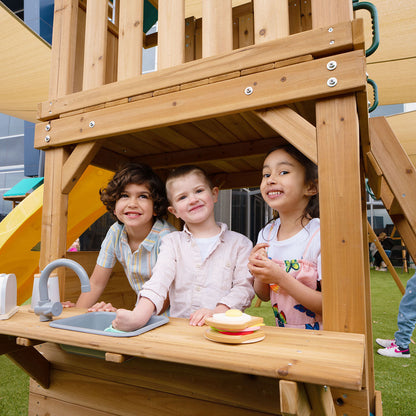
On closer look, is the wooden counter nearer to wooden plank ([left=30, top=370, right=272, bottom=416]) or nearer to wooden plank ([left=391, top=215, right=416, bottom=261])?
wooden plank ([left=30, top=370, right=272, bottom=416])

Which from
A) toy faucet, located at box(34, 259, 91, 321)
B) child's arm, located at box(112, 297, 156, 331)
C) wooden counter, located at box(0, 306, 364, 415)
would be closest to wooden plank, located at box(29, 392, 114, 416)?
wooden counter, located at box(0, 306, 364, 415)

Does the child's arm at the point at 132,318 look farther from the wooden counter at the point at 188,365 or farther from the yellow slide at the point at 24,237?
the yellow slide at the point at 24,237

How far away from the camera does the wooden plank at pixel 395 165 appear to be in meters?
1.72

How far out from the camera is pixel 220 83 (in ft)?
4.41

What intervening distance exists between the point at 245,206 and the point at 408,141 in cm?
408

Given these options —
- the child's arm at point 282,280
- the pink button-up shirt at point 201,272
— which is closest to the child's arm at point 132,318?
the pink button-up shirt at point 201,272

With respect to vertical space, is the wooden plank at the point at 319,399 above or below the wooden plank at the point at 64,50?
below

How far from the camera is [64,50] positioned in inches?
71.1

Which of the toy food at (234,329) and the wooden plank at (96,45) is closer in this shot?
the toy food at (234,329)

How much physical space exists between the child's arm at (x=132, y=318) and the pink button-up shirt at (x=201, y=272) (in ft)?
1.11

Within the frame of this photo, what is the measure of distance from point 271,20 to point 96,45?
3.04 ft

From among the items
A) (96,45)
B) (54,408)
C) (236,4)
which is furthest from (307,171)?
(236,4)

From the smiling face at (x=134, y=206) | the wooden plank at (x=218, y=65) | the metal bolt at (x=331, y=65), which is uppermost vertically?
the wooden plank at (x=218, y=65)

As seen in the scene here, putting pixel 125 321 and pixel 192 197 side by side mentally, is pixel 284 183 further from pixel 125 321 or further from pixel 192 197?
pixel 125 321
